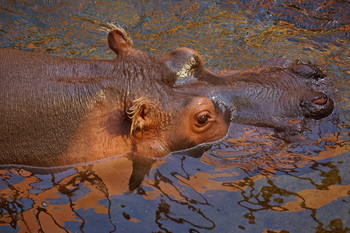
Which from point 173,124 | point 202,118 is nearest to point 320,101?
point 202,118

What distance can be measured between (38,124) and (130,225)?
1225 mm

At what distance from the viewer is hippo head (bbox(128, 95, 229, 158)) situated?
4316mm

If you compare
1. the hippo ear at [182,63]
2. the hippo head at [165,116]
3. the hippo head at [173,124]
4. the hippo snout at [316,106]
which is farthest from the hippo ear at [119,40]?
the hippo snout at [316,106]

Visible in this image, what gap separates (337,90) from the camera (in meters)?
5.43

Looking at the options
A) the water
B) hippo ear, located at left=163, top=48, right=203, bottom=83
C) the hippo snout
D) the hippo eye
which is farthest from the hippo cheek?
the hippo snout

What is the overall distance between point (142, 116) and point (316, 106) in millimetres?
1755

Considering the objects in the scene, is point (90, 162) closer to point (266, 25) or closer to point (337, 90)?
point (337, 90)

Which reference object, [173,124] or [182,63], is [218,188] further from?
[182,63]

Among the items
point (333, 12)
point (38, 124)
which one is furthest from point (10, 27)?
point (333, 12)

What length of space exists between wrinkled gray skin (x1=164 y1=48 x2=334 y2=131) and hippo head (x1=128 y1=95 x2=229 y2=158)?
19 cm

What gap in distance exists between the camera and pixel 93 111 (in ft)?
13.9

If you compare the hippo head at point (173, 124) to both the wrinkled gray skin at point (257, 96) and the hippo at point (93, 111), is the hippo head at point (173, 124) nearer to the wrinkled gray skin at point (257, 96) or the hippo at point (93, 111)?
the hippo at point (93, 111)

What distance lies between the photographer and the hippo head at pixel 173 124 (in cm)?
432

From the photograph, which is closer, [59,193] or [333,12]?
[59,193]
